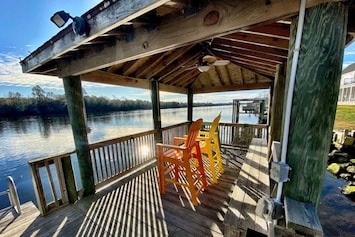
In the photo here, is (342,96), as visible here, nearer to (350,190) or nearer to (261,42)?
(350,190)

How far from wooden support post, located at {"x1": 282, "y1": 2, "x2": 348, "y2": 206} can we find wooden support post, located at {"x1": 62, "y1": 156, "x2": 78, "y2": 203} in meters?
3.17

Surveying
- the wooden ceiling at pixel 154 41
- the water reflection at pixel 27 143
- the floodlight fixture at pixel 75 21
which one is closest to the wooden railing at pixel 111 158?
the water reflection at pixel 27 143

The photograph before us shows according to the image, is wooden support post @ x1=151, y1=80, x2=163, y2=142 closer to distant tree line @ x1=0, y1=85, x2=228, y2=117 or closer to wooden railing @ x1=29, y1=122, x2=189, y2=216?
wooden railing @ x1=29, y1=122, x2=189, y2=216

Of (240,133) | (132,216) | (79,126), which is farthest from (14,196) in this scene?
(240,133)

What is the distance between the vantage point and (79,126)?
2.69 metres

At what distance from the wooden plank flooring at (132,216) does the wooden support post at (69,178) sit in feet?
0.56

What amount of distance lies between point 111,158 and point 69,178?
3.15ft

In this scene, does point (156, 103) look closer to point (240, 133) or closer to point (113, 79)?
point (113, 79)

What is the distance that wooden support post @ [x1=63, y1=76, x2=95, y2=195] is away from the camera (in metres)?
2.59

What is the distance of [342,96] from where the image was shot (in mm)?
14695

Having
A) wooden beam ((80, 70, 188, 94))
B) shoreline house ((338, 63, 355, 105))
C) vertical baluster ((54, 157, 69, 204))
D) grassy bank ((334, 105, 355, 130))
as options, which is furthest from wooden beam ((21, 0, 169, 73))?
shoreline house ((338, 63, 355, 105))

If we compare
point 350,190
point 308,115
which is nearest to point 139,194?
point 308,115

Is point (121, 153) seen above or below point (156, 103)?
below

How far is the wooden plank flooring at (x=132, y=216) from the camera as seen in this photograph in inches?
79.3
